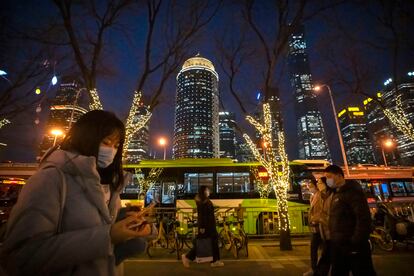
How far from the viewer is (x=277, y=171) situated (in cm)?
952

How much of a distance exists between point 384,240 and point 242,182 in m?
6.23

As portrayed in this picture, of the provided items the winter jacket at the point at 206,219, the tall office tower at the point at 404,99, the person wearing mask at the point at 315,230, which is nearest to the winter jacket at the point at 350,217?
the person wearing mask at the point at 315,230

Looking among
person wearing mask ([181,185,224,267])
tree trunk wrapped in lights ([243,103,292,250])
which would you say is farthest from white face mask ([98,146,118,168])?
tree trunk wrapped in lights ([243,103,292,250])

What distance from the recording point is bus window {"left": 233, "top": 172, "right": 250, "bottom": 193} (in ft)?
41.0

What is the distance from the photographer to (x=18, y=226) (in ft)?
3.63

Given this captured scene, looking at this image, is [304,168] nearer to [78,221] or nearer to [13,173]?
[78,221]

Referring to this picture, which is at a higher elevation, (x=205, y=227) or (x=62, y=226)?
(x=62, y=226)

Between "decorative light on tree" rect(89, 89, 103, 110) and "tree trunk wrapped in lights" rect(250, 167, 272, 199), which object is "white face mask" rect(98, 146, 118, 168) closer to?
"decorative light on tree" rect(89, 89, 103, 110)

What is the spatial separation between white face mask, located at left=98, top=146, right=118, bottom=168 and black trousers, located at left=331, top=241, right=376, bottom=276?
10.7 feet

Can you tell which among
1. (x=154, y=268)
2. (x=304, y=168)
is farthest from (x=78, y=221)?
(x=304, y=168)

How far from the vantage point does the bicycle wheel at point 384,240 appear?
7905 mm

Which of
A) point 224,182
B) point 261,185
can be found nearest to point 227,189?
point 224,182

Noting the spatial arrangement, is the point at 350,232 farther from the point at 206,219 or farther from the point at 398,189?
the point at 398,189

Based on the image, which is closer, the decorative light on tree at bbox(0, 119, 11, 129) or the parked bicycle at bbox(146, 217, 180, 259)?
the parked bicycle at bbox(146, 217, 180, 259)
